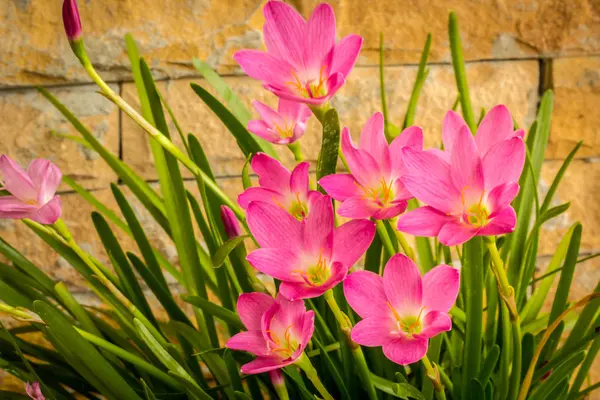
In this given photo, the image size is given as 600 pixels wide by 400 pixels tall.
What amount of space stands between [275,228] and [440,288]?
0.08 metres

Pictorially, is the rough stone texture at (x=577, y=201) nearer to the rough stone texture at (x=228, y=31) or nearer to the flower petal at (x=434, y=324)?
the rough stone texture at (x=228, y=31)

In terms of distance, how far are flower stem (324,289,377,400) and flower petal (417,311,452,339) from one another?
4 centimetres

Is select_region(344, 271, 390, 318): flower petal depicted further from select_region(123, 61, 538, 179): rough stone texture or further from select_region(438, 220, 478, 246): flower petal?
select_region(123, 61, 538, 179): rough stone texture

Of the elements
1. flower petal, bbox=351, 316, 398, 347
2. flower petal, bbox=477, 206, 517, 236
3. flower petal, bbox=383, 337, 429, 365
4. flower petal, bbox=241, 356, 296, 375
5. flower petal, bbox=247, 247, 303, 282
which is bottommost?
flower petal, bbox=241, 356, 296, 375

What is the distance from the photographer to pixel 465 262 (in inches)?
13.9

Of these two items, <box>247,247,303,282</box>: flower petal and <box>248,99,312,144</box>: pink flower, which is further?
<box>248,99,312,144</box>: pink flower

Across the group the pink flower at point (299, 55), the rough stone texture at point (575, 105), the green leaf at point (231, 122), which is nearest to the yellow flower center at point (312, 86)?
the pink flower at point (299, 55)

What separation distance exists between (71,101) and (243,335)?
0.68 metres

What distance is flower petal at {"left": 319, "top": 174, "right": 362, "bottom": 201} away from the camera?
1.02 feet

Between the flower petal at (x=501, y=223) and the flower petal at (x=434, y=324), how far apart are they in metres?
0.05

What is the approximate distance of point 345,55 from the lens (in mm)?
303

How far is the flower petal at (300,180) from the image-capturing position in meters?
0.32

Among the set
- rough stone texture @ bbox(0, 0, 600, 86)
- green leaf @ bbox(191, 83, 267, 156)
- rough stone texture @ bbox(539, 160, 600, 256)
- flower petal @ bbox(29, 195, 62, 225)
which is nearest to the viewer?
flower petal @ bbox(29, 195, 62, 225)

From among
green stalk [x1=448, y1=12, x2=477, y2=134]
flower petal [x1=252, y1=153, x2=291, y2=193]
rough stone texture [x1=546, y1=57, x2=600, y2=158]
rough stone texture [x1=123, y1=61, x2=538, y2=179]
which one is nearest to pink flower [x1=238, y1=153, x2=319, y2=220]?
flower petal [x1=252, y1=153, x2=291, y2=193]
